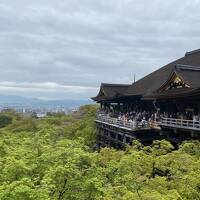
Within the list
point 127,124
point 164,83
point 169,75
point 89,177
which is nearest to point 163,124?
point 164,83

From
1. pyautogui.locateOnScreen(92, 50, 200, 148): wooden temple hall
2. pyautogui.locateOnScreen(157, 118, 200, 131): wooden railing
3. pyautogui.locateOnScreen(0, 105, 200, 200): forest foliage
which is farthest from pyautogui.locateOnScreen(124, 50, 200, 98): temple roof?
pyautogui.locateOnScreen(0, 105, 200, 200): forest foliage

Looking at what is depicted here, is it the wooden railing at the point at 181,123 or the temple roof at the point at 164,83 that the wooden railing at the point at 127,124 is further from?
the temple roof at the point at 164,83

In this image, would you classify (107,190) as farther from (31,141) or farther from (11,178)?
(31,141)

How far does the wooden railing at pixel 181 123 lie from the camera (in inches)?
938

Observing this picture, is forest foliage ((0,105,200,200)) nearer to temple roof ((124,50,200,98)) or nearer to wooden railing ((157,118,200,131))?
wooden railing ((157,118,200,131))

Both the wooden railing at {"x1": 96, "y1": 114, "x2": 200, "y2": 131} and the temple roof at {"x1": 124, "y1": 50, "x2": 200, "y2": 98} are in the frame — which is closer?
the wooden railing at {"x1": 96, "y1": 114, "x2": 200, "y2": 131}

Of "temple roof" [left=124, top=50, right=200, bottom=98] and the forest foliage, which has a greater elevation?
"temple roof" [left=124, top=50, right=200, bottom=98]

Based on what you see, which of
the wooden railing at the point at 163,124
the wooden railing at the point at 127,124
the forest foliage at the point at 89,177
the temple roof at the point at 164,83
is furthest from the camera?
the wooden railing at the point at 127,124

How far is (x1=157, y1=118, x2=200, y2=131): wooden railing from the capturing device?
23.8 meters

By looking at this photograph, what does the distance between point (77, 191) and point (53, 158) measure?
82.2 inches

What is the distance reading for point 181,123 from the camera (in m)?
25.2

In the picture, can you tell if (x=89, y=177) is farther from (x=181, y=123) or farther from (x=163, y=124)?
(x=163, y=124)

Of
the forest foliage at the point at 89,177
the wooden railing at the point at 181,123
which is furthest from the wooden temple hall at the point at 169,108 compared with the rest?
the forest foliage at the point at 89,177

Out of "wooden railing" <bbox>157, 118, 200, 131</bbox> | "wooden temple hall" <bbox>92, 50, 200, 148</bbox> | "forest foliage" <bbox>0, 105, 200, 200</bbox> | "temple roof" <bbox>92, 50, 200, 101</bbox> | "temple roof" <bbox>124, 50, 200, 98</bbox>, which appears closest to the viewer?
"forest foliage" <bbox>0, 105, 200, 200</bbox>
